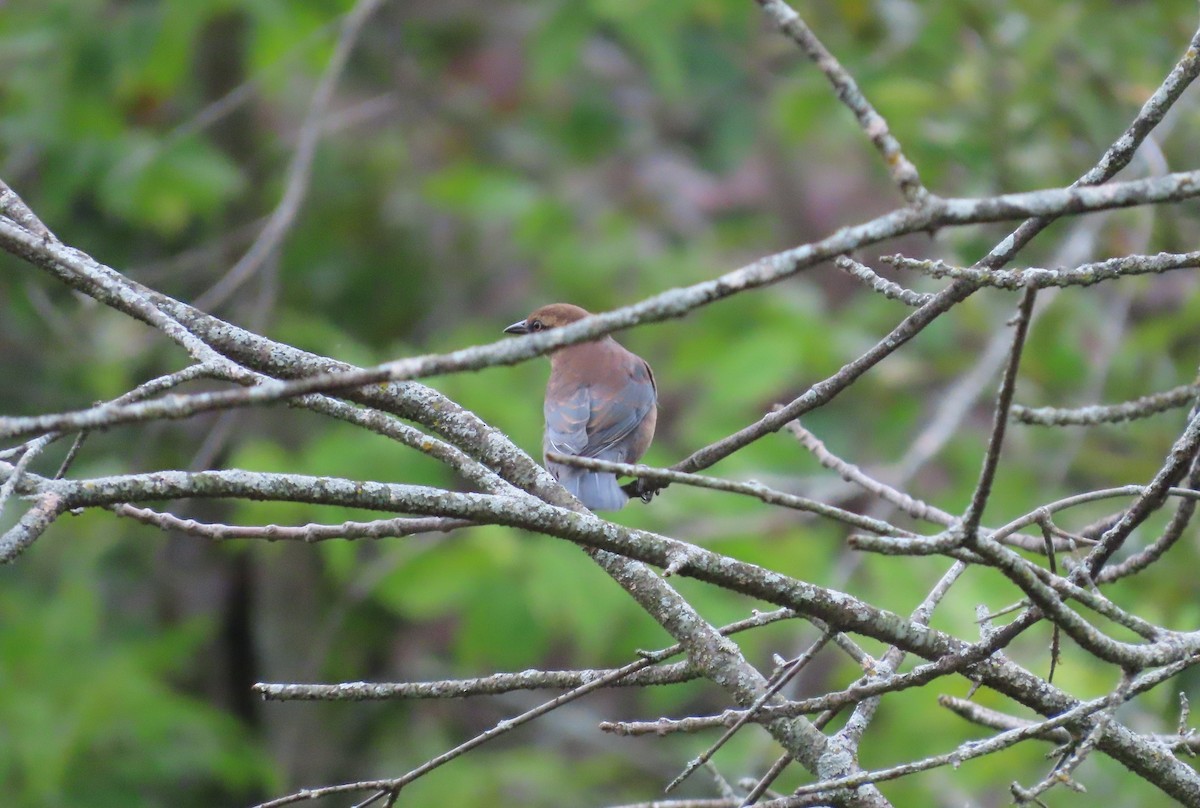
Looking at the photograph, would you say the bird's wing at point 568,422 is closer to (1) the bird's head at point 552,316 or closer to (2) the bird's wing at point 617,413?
(2) the bird's wing at point 617,413

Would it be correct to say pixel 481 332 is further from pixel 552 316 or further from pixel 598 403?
pixel 598 403

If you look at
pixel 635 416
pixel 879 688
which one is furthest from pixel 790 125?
pixel 879 688

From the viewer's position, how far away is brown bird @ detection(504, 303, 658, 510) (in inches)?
214

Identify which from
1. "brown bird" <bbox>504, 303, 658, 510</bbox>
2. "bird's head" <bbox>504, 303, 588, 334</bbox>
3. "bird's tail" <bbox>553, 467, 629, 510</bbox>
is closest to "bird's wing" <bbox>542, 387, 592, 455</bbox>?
"brown bird" <bbox>504, 303, 658, 510</bbox>

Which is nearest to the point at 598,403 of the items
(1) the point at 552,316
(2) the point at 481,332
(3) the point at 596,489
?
(1) the point at 552,316

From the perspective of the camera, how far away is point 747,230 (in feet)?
Result: 34.4

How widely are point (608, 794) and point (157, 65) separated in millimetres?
5285

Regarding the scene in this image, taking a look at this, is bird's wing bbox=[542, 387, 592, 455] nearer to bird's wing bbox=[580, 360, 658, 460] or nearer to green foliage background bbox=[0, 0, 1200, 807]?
bird's wing bbox=[580, 360, 658, 460]

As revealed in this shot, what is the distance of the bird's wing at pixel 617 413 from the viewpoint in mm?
5457

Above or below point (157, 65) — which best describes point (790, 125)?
below

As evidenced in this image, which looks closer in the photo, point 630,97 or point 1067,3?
point 1067,3

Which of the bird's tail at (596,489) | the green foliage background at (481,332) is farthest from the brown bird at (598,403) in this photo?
the green foliage background at (481,332)

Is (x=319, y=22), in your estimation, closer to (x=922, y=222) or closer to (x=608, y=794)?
(x=608, y=794)

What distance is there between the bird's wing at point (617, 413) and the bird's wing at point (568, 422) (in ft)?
0.10
